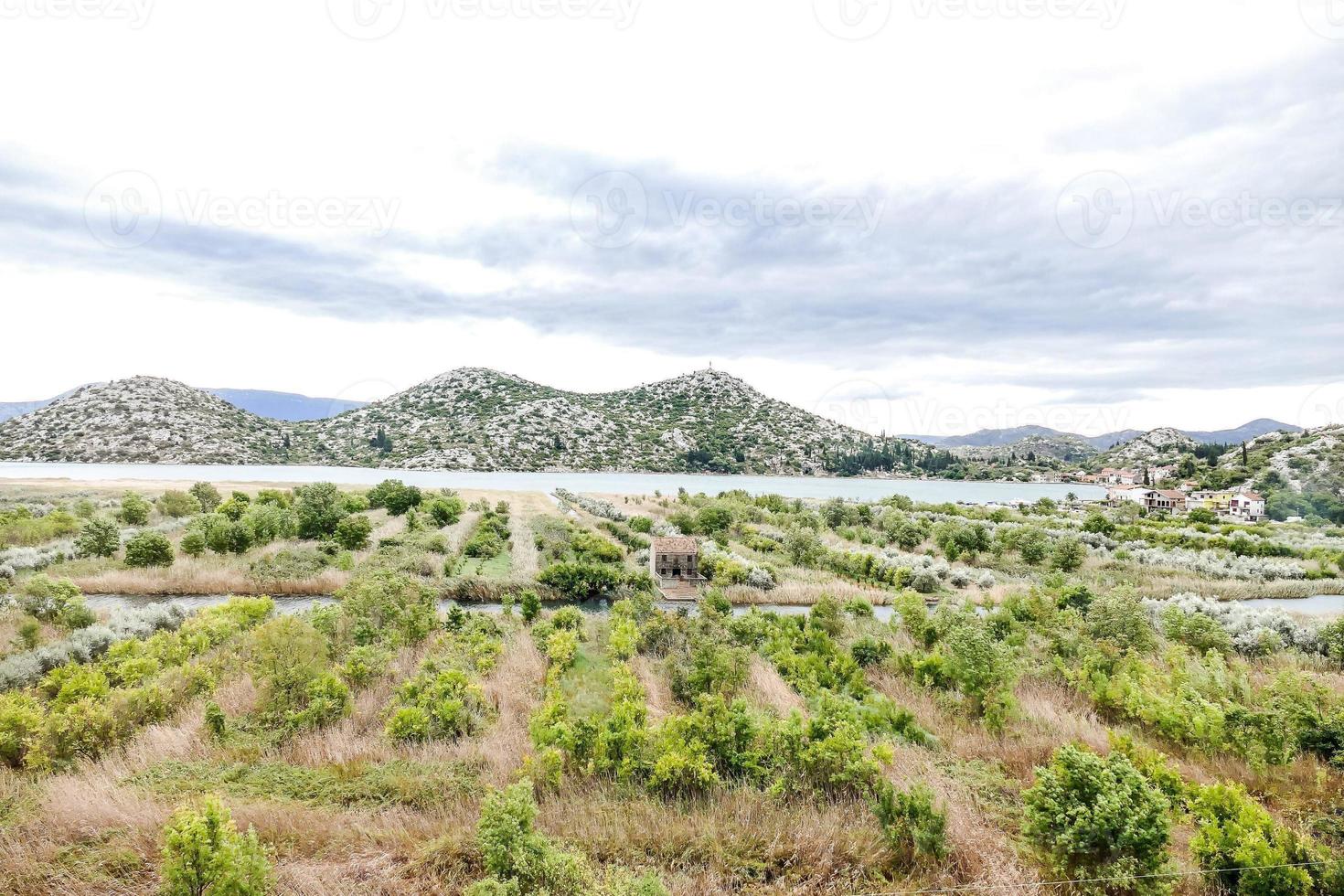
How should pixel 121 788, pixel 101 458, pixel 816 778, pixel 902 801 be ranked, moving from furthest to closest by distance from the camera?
pixel 101 458
pixel 816 778
pixel 121 788
pixel 902 801

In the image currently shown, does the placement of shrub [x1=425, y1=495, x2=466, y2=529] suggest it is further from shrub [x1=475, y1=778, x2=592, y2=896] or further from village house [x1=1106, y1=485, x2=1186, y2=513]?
village house [x1=1106, y1=485, x2=1186, y2=513]

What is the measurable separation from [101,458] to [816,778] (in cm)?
18347

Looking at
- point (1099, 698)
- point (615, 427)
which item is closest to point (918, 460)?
point (615, 427)

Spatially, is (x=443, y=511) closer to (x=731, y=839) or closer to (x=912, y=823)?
(x=731, y=839)

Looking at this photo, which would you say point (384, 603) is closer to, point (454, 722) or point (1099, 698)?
point (454, 722)

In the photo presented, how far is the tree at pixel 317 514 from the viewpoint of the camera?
31572 millimetres

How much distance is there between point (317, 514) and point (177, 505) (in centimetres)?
1468

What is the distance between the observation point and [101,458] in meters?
130

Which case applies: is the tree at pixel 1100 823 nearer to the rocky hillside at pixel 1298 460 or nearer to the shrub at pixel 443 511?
the shrub at pixel 443 511

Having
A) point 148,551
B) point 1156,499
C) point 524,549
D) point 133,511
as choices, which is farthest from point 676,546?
point 1156,499

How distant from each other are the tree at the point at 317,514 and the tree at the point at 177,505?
12.3m

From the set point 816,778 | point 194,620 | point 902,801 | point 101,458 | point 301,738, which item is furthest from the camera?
point 101,458

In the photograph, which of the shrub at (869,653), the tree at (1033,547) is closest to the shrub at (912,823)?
the shrub at (869,653)

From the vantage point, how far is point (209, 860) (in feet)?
16.4
